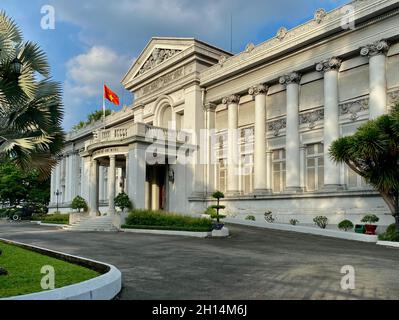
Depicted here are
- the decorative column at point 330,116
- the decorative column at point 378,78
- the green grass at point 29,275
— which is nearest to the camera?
the green grass at point 29,275

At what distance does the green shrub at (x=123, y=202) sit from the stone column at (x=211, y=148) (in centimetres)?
706

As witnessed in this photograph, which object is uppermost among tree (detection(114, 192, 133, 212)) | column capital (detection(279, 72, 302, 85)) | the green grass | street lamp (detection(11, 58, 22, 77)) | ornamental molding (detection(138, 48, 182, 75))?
ornamental molding (detection(138, 48, 182, 75))

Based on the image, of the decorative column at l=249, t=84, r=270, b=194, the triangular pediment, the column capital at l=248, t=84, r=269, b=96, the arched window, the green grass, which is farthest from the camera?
the arched window

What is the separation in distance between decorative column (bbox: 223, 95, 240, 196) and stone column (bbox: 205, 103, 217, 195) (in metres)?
1.64

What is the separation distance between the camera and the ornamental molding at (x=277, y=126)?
86.8 feet

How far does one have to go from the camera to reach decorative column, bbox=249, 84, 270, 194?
87.9 feet

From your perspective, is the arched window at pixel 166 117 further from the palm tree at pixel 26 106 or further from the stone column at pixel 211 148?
the palm tree at pixel 26 106

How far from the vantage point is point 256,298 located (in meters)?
6.79

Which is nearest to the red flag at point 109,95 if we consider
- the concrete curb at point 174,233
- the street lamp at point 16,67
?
the concrete curb at point 174,233

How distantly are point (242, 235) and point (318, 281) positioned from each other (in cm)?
1122

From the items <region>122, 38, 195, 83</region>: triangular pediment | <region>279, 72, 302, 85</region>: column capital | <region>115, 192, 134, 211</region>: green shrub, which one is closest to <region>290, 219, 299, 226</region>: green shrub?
<region>279, 72, 302, 85</region>: column capital

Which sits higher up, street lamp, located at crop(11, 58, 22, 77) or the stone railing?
the stone railing

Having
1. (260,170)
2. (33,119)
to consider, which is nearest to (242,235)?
(260,170)

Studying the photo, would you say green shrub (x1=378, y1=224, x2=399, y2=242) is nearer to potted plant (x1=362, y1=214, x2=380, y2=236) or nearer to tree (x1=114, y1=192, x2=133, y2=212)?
potted plant (x1=362, y1=214, x2=380, y2=236)
